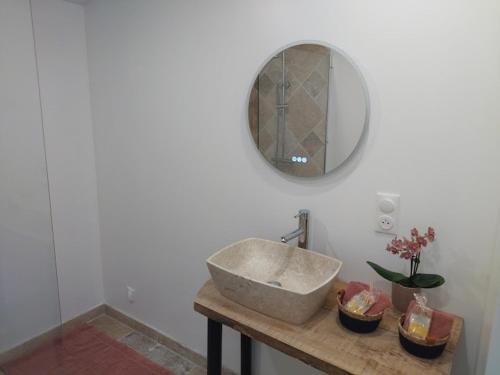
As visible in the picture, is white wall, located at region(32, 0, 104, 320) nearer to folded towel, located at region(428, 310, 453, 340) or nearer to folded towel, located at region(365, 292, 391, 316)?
folded towel, located at region(365, 292, 391, 316)

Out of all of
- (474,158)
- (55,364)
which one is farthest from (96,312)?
(474,158)

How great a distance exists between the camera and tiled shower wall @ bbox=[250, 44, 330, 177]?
56.0 inches

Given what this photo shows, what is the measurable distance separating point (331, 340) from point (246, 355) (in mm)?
827

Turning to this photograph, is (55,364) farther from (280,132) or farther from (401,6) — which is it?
(401,6)

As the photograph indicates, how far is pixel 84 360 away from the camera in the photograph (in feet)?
7.11

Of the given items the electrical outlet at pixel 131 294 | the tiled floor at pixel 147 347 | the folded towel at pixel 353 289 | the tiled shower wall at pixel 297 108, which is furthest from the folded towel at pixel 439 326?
the electrical outlet at pixel 131 294

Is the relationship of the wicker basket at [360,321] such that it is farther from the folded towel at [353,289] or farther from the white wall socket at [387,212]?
the white wall socket at [387,212]

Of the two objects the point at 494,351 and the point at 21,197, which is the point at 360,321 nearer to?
the point at 494,351

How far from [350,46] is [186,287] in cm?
157

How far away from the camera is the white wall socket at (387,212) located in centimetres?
132

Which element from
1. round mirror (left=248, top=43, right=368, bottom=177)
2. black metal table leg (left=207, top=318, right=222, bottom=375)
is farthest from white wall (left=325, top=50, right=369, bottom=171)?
black metal table leg (left=207, top=318, right=222, bottom=375)

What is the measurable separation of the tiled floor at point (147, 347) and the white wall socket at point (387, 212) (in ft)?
4.71

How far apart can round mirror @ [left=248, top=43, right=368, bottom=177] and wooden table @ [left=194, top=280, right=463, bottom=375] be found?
22.8 inches

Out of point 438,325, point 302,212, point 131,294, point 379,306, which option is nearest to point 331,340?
point 379,306
